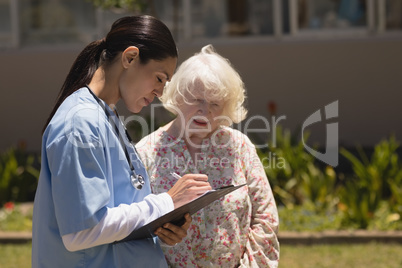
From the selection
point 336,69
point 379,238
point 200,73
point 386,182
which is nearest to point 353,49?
point 336,69

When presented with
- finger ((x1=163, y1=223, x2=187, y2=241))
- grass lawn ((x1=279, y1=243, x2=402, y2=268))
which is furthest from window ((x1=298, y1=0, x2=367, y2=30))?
finger ((x1=163, y1=223, x2=187, y2=241))

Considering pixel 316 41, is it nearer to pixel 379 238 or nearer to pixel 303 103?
pixel 303 103

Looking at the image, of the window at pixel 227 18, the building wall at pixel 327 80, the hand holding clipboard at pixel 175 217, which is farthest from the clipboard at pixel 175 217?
the window at pixel 227 18

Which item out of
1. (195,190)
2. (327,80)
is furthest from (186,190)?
(327,80)

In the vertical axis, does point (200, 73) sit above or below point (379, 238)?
above

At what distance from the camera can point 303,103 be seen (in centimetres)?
966

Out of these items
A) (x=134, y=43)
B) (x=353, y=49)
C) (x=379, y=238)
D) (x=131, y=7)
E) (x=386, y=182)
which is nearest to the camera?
(x=134, y=43)

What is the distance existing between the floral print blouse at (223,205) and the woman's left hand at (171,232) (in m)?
0.51

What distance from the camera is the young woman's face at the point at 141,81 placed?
231 centimetres

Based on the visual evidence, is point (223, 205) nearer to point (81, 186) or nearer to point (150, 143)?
point (150, 143)

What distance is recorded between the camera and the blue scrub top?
6.64 ft

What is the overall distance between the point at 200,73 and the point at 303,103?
676 cm

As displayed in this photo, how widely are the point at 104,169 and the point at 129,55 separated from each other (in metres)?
0.43

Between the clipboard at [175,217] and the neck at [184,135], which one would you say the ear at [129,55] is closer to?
the clipboard at [175,217]
